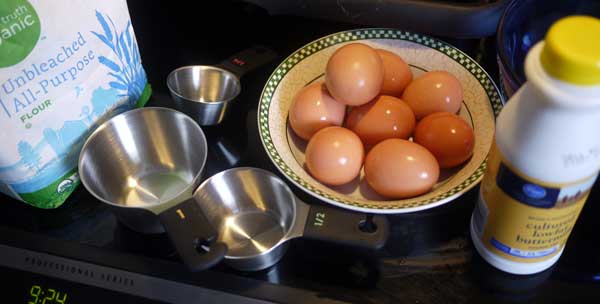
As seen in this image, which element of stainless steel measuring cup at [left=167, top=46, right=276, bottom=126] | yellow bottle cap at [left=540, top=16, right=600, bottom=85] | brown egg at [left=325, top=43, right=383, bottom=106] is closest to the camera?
yellow bottle cap at [left=540, top=16, right=600, bottom=85]

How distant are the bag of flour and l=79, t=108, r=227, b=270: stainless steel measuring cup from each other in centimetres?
3

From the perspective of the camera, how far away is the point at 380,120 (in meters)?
0.82

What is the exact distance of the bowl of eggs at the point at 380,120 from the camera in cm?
76

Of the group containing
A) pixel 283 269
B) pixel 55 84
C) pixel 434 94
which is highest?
pixel 55 84

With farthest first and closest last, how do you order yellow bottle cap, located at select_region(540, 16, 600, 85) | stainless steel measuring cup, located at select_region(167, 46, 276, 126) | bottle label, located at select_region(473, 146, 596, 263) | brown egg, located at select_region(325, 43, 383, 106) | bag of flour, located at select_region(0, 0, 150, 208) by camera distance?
stainless steel measuring cup, located at select_region(167, 46, 276, 126) < brown egg, located at select_region(325, 43, 383, 106) < bag of flour, located at select_region(0, 0, 150, 208) < bottle label, located at select_region(473, 146, 596, 263) < yellow bottle cap, located at select_region(540, 16, 600, 85)

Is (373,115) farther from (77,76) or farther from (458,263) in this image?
(77,76)

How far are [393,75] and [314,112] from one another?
0.48ft

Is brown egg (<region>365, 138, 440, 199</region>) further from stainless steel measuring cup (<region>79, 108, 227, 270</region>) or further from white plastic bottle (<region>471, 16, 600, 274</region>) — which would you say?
stainless steel measuring cup (<region>79, 108, 227, 270</region>)

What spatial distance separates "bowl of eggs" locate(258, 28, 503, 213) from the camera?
0.76 m

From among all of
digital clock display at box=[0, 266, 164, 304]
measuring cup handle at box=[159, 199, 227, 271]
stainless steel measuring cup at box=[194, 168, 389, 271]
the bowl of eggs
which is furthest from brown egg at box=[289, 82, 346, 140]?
digital clock display at box=[0, 266, 164, 304]

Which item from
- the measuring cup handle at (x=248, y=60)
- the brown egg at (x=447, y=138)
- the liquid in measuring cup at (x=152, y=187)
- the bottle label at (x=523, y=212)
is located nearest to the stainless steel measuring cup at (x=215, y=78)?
the measuring cup handle at (x=248, y=60)

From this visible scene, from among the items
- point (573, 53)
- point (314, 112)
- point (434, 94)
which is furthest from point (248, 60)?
point (573, 53)

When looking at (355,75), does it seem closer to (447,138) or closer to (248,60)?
(447,138)

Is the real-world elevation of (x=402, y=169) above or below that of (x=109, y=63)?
below
